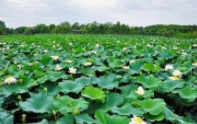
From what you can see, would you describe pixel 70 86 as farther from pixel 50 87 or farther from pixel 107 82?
pixel 107 82

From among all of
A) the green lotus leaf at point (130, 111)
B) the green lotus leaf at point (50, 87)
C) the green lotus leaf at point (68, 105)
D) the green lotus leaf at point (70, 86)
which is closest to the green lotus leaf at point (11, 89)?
the green lotus leaf at point (50, 87)

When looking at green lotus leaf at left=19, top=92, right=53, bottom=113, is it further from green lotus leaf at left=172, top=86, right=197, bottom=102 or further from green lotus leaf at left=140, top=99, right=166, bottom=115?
green lotus leaf at left=172, top=86, right=197, bottom=102

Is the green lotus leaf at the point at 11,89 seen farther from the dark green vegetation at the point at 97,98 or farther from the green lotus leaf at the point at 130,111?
the green lotus leaf at the point at 130,111

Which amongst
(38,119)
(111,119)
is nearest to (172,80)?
(111,119)

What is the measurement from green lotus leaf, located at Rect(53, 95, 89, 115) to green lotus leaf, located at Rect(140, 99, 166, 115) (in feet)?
1.21

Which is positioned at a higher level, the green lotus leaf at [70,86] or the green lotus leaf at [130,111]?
the green lotus leaf at [70,86]

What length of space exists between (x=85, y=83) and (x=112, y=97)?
0.37m

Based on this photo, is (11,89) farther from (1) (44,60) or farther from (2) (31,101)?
(1) (44,60)

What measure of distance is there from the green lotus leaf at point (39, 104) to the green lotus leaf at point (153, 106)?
1.90 feet

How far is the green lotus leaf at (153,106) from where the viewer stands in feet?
4.09

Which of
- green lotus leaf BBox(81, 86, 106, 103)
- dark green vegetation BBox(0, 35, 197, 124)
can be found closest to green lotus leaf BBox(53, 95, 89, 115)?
dark green vegetation BBox(0, 35, 197, 124)

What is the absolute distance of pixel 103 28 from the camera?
155 ft

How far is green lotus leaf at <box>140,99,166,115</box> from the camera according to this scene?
4.09 feet

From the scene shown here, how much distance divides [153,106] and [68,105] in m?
0.52
